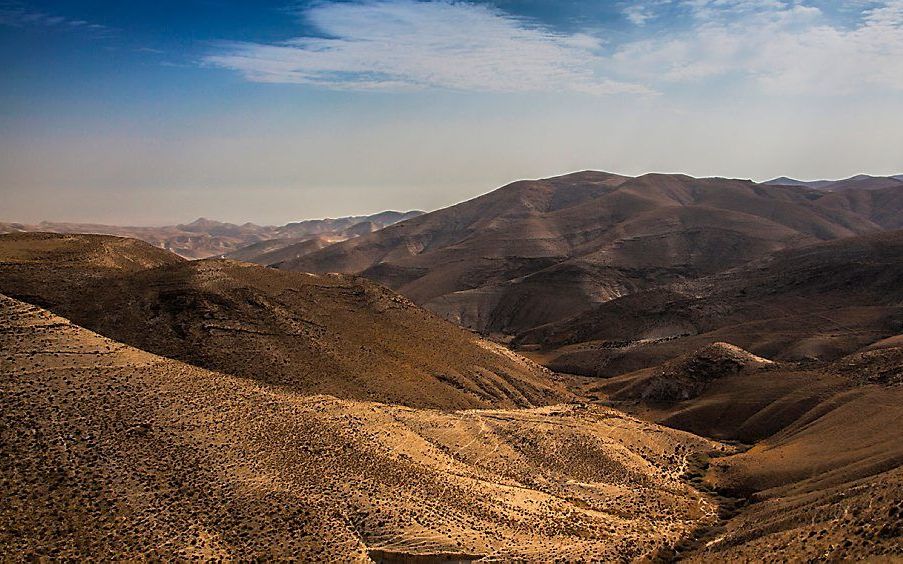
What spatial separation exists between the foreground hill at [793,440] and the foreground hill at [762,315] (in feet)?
37.7

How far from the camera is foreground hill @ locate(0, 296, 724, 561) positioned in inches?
905

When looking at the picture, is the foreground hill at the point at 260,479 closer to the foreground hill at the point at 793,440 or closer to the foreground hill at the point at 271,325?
the foreground hill at the point at 793,440

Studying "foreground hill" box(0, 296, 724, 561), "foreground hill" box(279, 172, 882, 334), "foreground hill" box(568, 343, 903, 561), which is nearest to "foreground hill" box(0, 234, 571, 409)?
"foreground hill" box(0, 296, 724, 561)

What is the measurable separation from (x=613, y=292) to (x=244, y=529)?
368 feet

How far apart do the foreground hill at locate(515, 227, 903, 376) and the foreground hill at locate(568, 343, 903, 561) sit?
1150 centimetres

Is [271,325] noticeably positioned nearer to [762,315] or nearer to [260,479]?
[260,479]

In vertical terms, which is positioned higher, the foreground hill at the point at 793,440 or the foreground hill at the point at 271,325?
the foreground hill at the point at 271,325

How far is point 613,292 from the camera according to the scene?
421ft

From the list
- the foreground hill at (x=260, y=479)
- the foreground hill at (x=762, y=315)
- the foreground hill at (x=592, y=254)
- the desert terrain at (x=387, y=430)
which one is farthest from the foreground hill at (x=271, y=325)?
the foreground hill at (x=592, y=254)

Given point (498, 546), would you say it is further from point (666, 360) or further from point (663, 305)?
point (663, 305)

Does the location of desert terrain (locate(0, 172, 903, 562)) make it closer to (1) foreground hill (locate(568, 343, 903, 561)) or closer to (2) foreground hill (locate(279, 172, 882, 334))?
(1) foreground hill (locate(568, 343, 903, 561))

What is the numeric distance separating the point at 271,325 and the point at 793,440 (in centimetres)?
3789

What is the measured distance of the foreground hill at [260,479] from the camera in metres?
23.0

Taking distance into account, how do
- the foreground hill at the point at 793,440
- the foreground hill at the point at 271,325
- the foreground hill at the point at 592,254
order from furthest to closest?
the foreground hill at the point at 592,254 → the foreground hill at the point at 271,325 → the foreground hill at the point at 793,440
